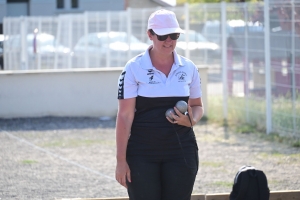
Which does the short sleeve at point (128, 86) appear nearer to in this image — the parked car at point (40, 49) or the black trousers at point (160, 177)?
the black trousers at point (160, 177)

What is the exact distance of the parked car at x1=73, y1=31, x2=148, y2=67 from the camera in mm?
16938

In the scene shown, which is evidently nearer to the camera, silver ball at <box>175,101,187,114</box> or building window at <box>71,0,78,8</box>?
silver ball at <box>175,101,187,114</box>

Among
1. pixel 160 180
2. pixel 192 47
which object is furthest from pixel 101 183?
pixel 192 47

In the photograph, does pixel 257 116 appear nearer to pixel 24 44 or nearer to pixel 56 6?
pixel 24 44

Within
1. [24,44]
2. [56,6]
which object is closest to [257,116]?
[24,44]

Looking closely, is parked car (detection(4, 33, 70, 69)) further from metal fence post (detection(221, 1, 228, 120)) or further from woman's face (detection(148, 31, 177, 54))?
woman's face (detection(148, 31, 177, 54))

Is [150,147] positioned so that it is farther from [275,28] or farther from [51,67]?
[51,67]

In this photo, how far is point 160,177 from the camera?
15.2 feet

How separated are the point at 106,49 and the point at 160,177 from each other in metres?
13.5

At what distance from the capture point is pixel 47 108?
14.2m

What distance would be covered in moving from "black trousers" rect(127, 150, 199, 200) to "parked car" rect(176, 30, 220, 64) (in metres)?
9.59

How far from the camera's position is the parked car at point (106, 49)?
1694cm

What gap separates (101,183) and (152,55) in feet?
12.6

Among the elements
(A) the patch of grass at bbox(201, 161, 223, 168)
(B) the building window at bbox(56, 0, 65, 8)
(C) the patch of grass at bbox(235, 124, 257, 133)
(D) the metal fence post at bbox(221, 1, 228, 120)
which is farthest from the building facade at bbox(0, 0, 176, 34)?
(A) the patch of grass at bbox(201, 161, 223, 168)
